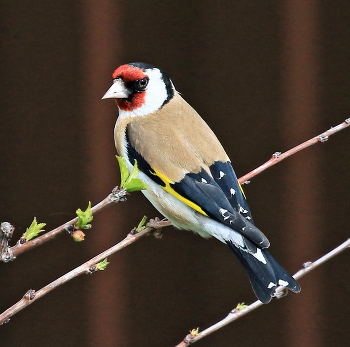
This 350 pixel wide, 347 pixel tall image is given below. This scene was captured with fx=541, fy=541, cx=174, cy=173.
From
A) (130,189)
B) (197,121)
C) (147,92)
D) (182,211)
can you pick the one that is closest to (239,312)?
(130,189)

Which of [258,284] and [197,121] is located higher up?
[197,121]

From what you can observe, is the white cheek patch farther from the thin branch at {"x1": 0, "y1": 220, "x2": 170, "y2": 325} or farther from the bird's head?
the thin branch at {"x1": 0, "y1": 220, "x2": 170, "y2": 325}

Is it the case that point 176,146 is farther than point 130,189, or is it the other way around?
point 176,146

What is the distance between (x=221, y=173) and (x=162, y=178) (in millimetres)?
190

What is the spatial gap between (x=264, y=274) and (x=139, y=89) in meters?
0.80

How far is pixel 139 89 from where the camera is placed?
6.38 feet

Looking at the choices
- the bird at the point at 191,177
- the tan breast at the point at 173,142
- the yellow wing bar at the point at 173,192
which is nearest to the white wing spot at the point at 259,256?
the bird at the point at 191,177

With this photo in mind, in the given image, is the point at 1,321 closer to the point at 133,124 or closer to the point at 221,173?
the point at 221,173

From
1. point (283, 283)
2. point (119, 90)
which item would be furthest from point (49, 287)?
point (119, 90)

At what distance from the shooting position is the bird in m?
1.60

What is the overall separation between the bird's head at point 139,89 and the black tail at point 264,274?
608 millimetres

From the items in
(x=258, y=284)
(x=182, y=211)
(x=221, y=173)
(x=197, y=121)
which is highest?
(x=197, y=121)

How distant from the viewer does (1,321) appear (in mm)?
771

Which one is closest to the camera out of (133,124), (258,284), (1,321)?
(1,321)
